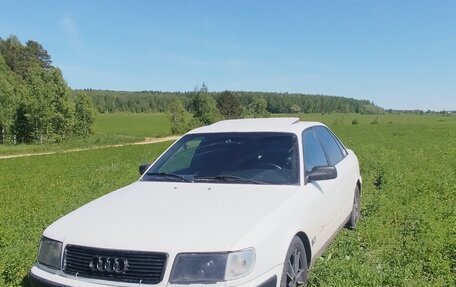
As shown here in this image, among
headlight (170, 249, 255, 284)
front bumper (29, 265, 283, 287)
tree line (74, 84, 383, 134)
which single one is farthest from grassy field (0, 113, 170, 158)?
headlight (170, 249, 255, 284)

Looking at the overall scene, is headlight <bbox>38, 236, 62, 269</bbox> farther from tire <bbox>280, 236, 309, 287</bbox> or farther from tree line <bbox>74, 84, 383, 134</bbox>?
tree line <bbox>74, 84, 383, 134</bbox>

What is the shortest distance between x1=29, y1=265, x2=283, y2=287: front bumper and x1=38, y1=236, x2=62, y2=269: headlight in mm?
66

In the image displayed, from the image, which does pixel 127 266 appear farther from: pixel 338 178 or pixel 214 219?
pixel 338 178

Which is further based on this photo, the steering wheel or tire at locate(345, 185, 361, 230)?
tire at locate(345, 185, 361, 230)

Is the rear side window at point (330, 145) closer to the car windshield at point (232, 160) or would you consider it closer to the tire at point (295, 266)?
the car windshield at point (232, 160)

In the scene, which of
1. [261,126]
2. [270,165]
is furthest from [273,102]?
[270,165]

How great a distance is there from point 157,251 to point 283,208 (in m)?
1.17

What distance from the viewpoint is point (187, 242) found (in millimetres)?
3002

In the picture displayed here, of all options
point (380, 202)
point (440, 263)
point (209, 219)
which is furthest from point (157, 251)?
point (380, 202)

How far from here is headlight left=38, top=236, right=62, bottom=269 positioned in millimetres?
3295

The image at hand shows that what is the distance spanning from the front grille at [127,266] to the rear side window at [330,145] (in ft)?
10.3

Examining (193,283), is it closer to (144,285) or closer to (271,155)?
(144,285)

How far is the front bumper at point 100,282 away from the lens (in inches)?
114

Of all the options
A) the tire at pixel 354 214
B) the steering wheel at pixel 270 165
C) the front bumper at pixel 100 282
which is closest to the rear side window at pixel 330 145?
the tire at pixel 354 214
